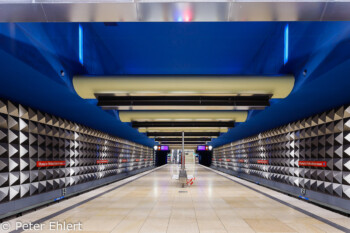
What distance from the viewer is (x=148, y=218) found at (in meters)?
7.41

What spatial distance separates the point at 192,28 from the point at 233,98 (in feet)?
11.1

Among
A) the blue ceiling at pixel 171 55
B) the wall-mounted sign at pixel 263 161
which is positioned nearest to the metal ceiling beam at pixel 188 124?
the wall-mounted sign at pixel 263 161

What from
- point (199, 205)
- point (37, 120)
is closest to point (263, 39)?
point (199, 205)

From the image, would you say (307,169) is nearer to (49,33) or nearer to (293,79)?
(293,79)

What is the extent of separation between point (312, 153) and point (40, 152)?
9652 millimetres

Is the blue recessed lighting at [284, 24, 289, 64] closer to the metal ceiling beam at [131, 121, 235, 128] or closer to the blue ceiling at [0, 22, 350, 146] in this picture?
the blue ceiling at [0, 22, 350, 146]

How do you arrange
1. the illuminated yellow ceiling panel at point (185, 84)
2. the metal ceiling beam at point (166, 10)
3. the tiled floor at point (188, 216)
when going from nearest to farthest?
the metal ceiling beam at point (166, 10), the tiled floor at point (188, 216), the illuminated yellow ceiling panel at point (185, 84)

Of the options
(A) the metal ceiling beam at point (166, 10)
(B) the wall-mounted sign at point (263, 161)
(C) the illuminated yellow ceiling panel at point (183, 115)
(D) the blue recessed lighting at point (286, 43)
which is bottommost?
(B) the wall-mounted sign at point (263, 161)

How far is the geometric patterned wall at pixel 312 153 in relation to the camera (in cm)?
906

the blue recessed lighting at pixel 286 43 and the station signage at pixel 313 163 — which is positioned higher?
the blue recessed lighting at pixel 286 43

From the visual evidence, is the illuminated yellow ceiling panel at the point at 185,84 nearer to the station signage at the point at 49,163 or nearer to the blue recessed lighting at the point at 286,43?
the blue recessed lighting at the point at 286,43

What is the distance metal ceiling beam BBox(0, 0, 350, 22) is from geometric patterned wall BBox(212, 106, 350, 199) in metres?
6.51

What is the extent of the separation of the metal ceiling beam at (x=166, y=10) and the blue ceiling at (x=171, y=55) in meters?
1.30

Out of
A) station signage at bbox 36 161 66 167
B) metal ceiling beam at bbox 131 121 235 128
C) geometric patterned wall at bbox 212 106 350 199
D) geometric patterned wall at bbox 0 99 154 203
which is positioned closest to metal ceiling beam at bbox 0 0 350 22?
geometric patterned wall at bbox 0 99 154 203
